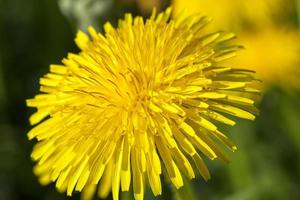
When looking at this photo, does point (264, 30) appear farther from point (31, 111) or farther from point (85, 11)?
point (31, 111)

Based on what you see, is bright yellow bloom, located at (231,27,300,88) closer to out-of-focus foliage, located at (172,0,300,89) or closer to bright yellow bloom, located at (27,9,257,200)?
out-of-focus foliage, located at (172,0,300,89)

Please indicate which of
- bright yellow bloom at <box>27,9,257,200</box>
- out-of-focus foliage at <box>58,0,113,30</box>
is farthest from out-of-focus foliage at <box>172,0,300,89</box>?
bright yellow bloom at <box>27,9,257,200</box>

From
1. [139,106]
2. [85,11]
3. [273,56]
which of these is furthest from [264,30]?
[139,106]

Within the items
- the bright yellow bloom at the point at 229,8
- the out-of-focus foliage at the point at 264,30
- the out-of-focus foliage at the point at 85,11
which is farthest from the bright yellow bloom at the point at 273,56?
the out-of-focus foliage at the point at 85,11

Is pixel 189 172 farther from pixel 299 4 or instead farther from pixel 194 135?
pixel 299 4

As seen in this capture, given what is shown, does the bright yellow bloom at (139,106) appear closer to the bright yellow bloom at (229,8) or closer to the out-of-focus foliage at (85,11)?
the out-of-focus foliage at (85,11)

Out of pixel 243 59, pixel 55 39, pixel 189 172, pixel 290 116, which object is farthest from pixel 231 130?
pixel 189 172
